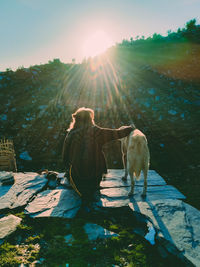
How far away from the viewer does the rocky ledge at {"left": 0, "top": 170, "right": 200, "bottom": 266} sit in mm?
2465

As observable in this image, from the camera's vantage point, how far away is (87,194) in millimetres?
3480

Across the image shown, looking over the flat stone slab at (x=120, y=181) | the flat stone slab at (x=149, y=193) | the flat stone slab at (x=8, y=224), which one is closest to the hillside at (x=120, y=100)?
the flat stone slab at (x=120, y=181)

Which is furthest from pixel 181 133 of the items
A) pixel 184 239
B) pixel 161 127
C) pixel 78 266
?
pixel 78 266

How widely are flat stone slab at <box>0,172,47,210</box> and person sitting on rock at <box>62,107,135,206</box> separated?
107cm

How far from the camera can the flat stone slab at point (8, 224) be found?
2.65 meters

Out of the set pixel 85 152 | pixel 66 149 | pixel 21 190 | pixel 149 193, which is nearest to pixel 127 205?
pixel 149 193

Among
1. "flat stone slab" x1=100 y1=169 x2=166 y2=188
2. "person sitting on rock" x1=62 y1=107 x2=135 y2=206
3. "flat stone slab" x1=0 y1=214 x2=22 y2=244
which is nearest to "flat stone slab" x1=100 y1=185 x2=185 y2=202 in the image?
"flat stone slab" x1=100 y1=169 x2=166 y2=188

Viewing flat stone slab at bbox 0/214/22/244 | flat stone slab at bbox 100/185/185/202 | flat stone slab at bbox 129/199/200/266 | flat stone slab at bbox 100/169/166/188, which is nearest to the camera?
flat stone slab at bbox 129/199/200/266

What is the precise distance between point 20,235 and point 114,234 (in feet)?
5.02

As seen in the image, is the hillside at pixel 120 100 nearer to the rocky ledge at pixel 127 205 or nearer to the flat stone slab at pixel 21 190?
the rocky ledge at pixel 127 205

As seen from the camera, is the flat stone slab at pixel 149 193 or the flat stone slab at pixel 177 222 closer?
the flat stone slab at pixel 177 222

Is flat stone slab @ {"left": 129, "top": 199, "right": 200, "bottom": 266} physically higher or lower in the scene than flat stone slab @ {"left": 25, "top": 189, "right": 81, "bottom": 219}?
lower

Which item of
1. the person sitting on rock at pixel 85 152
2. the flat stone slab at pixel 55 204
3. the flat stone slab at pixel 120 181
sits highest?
the person sitting on rock at pixel 85 152

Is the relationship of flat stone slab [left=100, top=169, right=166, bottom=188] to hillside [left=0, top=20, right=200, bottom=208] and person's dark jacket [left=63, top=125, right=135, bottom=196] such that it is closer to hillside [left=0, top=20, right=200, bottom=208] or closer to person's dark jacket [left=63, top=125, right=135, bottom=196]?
person's dark jacket [left=63, top=125, right=135, bottom=196]
